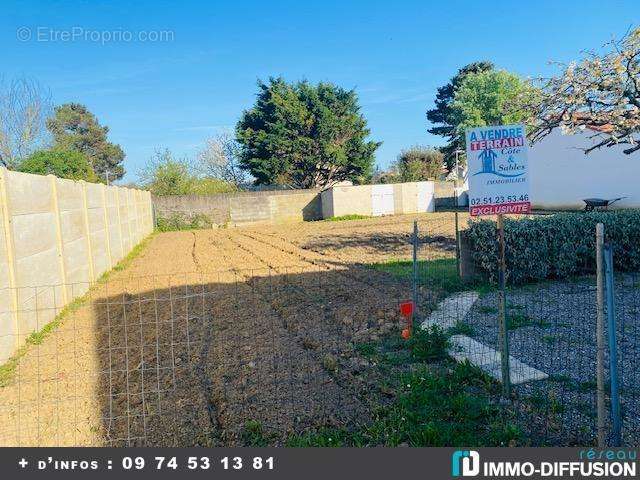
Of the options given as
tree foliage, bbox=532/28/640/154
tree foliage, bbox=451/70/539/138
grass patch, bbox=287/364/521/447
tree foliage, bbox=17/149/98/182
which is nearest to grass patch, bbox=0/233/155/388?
grass patch, bbox=287/364/521/447

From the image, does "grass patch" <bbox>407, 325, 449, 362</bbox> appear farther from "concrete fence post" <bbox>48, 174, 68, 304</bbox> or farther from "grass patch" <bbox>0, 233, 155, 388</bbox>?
"concrete fence post" <bbox>48, 174, 68, 304</bbox>

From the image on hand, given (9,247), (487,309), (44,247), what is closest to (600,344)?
(487,309)

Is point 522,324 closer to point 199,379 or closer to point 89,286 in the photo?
point 199,379

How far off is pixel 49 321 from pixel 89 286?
300 cm

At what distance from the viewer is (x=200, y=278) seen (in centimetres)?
1052

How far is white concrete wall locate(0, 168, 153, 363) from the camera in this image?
5.80 m

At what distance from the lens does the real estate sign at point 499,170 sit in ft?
12.8

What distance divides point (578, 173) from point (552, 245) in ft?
68.1

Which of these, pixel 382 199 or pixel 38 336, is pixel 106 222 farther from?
pixel 382 199

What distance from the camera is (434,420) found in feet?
11.9

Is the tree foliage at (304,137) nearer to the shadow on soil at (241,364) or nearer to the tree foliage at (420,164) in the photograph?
the tree foliage at (420,164)

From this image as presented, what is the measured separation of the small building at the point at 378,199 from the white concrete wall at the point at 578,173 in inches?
285

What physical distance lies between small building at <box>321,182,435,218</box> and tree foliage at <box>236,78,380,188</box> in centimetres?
551

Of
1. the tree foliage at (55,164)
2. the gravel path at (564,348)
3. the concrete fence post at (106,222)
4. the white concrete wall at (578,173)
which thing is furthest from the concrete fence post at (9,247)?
the white concrete wall at (578,173)
